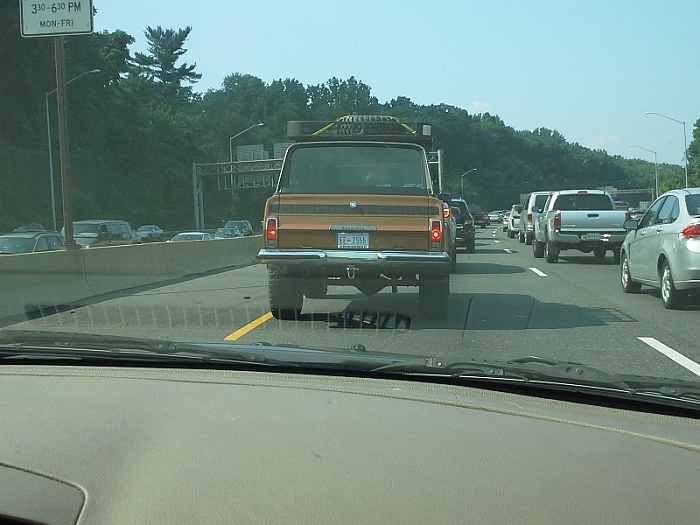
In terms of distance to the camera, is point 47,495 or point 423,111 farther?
point 423,111

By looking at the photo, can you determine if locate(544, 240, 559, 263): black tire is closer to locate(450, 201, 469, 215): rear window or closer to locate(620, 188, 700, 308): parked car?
locate(450, 201, 469, 215): rear window

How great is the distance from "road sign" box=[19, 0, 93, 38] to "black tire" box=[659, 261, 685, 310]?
10741 mm

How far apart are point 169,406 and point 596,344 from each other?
23.3 ft

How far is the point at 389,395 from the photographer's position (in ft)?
10.5

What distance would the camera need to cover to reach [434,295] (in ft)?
35.8

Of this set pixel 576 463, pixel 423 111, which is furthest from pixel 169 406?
pixel 423 111

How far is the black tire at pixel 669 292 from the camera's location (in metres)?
12.1

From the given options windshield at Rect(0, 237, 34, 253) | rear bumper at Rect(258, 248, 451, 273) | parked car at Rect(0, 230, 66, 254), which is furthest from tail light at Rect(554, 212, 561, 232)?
windshield at Rect(0, 237, 34, 253)

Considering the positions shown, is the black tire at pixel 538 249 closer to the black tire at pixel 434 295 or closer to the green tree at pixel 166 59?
the black tire at pixel 434 295

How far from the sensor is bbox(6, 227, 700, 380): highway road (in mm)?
8820

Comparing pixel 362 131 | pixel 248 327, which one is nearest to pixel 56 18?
pixel 362 131

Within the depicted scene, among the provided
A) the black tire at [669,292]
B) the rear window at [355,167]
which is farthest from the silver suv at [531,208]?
the rear window at [355,167]

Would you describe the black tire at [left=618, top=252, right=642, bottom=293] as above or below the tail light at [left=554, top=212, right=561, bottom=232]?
below

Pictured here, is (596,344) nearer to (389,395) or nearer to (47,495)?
(389,395)
